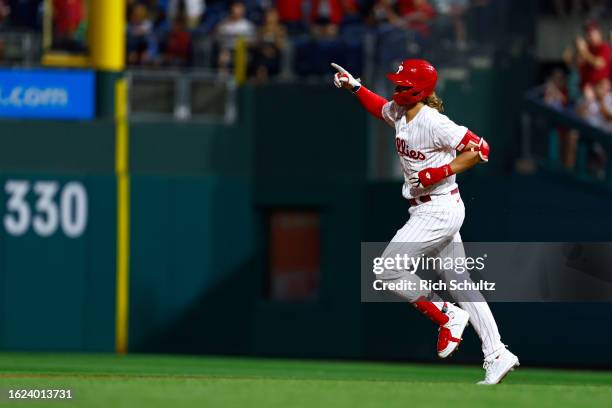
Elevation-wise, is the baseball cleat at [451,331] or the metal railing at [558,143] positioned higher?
the metal railing at [558,143]

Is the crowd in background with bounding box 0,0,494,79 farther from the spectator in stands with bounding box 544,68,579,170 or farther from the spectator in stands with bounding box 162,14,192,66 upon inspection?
the spectator in stands with bounding box 544,68,579,170

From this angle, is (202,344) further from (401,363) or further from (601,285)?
(601,285)

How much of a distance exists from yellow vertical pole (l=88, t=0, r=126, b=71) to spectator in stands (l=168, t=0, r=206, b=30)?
1.05 metres

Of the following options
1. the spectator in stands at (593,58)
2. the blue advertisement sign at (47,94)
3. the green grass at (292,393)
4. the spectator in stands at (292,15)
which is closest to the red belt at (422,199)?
the green grass at (292,393)

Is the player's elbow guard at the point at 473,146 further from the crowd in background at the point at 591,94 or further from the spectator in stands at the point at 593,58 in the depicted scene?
the spectator in stands at the point at 593,58

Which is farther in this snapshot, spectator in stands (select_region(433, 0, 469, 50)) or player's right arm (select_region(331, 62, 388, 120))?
spectator in stands (select_region(433, 0, 469, 50))

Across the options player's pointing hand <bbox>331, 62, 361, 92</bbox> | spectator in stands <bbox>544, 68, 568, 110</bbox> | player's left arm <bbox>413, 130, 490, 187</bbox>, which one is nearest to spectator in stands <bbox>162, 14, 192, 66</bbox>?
spectator in stands <bbox>544, 68, 568, 110</bbox>

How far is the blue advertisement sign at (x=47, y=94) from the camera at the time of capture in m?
17.9

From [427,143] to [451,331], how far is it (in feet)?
4.61

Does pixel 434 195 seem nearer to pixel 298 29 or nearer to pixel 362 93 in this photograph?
pixel 362 93

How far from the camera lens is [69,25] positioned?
18.6 m

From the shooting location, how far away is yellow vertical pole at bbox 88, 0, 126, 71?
18.0m

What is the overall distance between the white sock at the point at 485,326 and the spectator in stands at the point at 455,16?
653 cm

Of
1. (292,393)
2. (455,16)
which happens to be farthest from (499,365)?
(455,16)
